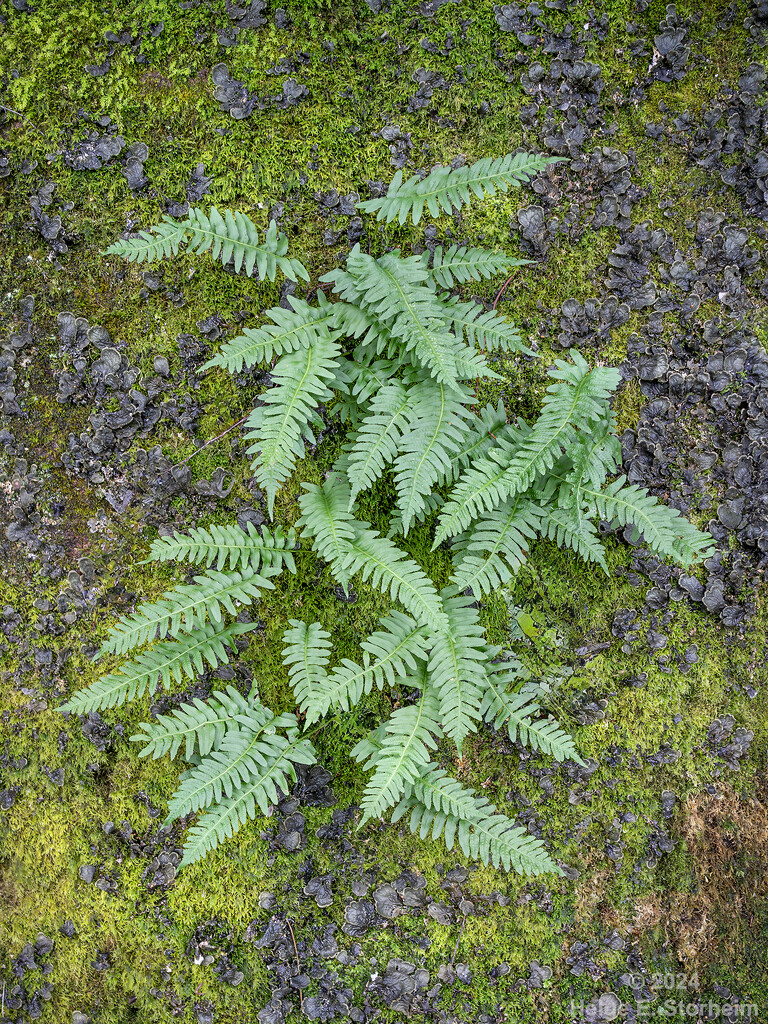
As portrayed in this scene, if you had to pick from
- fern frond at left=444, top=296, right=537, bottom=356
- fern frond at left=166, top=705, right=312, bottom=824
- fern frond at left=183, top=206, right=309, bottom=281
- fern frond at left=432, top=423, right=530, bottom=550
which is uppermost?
fern frond at left=183, top=206, right=309, bottom=281

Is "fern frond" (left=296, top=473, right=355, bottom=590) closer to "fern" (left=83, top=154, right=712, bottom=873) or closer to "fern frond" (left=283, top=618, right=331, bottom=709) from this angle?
"fern" (left=83, top=154, right=712, bottom=873)

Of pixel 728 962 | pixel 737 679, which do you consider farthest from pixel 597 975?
pixel 737 679

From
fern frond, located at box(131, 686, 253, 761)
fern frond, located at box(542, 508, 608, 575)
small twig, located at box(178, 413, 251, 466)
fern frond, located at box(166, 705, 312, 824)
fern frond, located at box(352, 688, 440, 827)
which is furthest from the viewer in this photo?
small twig, located at box(178, 413, 251, 466)

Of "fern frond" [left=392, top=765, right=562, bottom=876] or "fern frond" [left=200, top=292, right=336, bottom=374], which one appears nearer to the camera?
"fern frond" [left=200, top=292, right=336, bottom=374]

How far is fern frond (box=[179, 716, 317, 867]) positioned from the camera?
3.66 m

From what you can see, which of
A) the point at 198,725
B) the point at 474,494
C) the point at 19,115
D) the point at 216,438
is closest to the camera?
the point at 474,494

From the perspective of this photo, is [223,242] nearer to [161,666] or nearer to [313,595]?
[313,595]

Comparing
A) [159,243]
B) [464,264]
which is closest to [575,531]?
[464,264]

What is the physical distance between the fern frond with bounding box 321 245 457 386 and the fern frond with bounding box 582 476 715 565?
1.15 metres

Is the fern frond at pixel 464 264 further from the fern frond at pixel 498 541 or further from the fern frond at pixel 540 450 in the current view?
the fern frond at pixel 498 541

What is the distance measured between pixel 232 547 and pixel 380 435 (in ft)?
3.43

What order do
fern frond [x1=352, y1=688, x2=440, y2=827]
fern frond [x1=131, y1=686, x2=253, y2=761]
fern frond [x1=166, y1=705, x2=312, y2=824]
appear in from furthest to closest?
fern frond [x1=131, y1=686, x2=253, y2=761] → fern frond [x1=166, y1=705, x2=312, y2=824] → fern frond [x1=352, y1=688, x2=440, y2=827]

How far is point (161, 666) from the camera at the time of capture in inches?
152

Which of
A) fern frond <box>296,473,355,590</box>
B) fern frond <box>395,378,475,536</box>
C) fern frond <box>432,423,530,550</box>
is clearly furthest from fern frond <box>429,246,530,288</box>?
fern frond <box>296,473,355,590</box>
